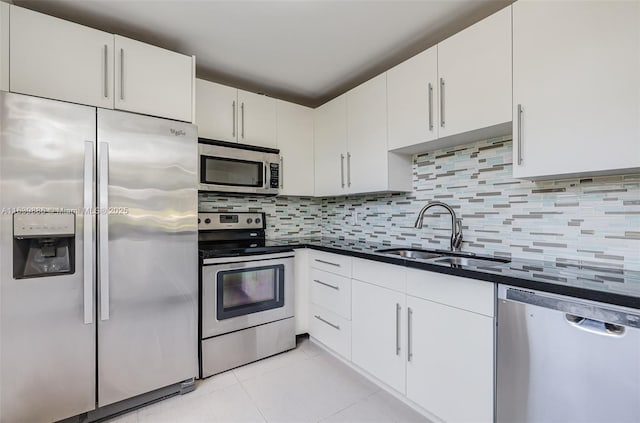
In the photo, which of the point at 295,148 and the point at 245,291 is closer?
the point at 245,291

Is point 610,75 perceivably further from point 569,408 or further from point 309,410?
point 309,410

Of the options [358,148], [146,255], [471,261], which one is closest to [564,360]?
[471,261]

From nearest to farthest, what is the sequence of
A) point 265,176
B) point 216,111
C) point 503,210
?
point 503,210 → point 216,111 → point 265,176

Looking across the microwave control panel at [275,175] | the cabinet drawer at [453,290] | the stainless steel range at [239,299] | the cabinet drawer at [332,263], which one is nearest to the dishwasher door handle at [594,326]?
the cabinet drawer at [453,290]

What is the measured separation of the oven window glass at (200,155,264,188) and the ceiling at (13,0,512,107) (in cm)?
75

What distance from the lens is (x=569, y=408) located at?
105 centimetres

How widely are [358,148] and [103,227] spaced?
1.78 metres

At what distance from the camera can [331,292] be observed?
2.24 metres

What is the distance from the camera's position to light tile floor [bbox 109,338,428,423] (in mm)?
1619

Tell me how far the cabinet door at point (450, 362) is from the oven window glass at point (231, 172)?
159cm

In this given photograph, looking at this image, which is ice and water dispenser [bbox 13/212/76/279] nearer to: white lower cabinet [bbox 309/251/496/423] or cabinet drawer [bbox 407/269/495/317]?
white lower cabinet [bbox 309/251/496/423]

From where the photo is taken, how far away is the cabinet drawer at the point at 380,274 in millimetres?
1681

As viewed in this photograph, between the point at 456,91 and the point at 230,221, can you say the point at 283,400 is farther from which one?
the point at 456,91

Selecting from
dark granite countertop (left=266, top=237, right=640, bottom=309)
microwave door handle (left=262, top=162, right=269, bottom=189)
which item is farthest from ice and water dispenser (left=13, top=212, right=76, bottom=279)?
dark granite countertop (left=266, top=237, right=640, bottom=309)
